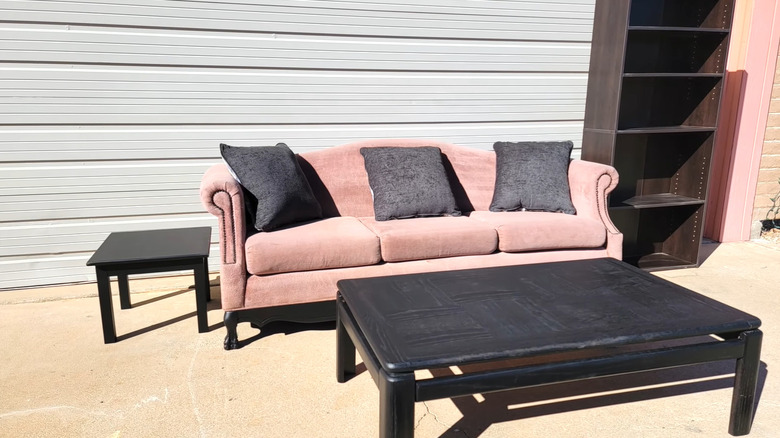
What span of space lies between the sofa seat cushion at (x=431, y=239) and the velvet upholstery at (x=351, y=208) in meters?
0.04

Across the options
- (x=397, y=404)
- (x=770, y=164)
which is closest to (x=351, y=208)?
(x=397, y=404)

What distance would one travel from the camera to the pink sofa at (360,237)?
8.50ft

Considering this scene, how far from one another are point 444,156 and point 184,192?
1658mm

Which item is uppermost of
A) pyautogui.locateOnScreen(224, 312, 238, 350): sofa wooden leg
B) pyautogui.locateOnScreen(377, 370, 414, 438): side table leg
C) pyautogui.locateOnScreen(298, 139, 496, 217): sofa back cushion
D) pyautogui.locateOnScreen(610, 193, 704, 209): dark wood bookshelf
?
pyautogui.locateOnScreen(298, 139, 496, 217): sofa back cushion

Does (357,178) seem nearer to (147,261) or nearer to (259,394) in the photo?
(147,261)

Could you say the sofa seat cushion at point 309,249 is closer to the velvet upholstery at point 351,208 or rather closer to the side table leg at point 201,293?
the velvet upholstery at point 351,208

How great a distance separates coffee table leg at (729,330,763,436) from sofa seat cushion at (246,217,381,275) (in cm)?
156

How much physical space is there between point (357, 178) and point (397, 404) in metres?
2.03

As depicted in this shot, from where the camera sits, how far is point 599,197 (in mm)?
3256

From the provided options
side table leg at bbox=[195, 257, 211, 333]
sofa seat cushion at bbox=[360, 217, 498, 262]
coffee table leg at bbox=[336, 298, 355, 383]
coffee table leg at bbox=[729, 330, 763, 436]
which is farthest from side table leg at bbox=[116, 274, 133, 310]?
coffee table leg at bbox=[729, 330, 763, 436]

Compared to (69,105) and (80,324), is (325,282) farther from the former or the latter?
(69,105)

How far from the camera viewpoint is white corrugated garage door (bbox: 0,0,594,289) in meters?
3.20

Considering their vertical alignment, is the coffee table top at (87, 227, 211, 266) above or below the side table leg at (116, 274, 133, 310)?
above

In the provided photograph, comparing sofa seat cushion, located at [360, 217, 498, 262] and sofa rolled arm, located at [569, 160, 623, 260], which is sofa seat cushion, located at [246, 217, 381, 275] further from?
sofa rolled arm, located at [569, 160, 623, 260]
